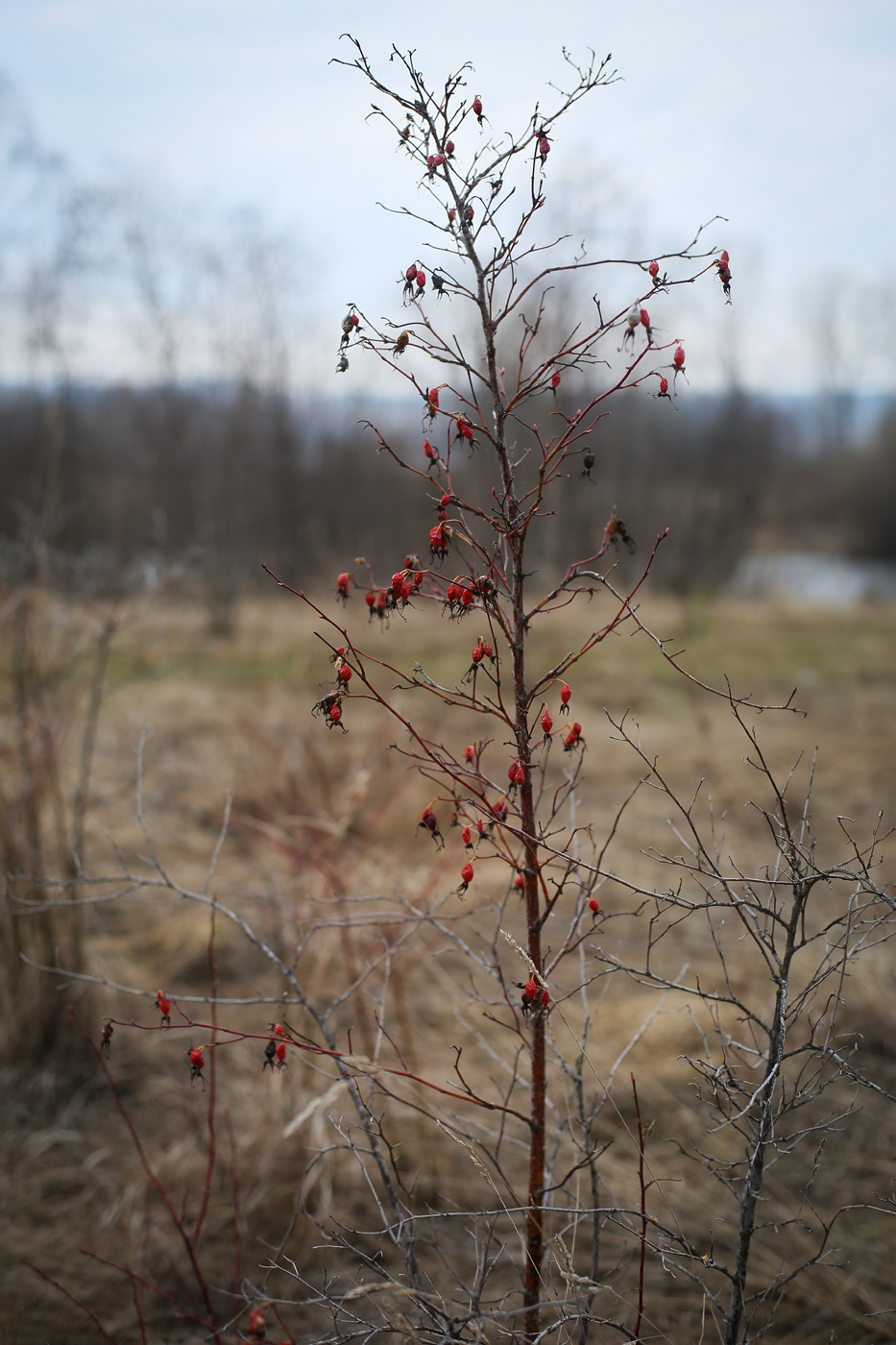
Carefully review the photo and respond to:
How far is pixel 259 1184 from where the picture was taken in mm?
2932

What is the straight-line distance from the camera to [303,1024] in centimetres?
304

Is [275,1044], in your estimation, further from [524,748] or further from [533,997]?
[524,748]

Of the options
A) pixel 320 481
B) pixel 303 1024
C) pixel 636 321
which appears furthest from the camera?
pixel 320 481

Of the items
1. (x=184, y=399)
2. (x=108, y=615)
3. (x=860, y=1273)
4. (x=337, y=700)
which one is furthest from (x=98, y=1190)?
(x=184, y=399)

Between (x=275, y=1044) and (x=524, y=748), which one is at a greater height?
(x=524, y=748)

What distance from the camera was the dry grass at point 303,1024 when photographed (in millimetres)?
2555

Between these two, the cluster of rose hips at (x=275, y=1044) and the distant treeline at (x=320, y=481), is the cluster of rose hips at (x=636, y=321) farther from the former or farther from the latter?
the distant treeline at (x=320, y=481)

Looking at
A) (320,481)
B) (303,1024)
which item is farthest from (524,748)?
(320,481)

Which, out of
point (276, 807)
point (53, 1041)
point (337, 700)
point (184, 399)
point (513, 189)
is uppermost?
point (184, 399)

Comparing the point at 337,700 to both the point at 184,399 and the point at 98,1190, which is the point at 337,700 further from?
the point at 184,399

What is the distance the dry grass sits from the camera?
8.38 feet

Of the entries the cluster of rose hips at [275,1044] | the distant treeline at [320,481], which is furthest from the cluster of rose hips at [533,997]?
the distant treeline at [320,481]

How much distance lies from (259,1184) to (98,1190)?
554 millimetres

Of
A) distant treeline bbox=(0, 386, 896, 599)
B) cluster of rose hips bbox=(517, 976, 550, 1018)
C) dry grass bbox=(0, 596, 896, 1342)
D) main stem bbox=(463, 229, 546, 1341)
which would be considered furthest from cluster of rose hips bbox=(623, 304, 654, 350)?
distant treeline bbox=(0, 386, 896, 599)
